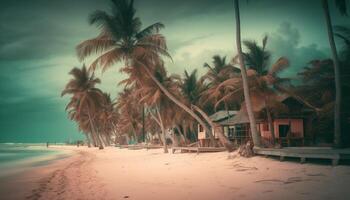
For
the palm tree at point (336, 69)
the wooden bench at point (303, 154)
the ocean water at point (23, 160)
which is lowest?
the ocean water at point (23, 160)

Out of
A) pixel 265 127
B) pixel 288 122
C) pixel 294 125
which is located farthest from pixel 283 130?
→ pixel 265 127

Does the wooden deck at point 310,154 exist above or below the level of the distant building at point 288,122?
below

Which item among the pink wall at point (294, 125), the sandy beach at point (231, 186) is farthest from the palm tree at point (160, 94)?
the sandy beach at point (231, 186)

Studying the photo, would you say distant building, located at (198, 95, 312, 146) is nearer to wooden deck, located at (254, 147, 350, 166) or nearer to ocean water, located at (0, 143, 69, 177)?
wooden deck, located at (254, 147, 350, 166)

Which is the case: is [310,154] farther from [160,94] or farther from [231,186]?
[160,94]

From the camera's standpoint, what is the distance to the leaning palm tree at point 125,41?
2139 cm

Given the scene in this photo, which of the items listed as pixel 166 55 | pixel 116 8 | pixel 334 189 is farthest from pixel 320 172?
pixel 116 8

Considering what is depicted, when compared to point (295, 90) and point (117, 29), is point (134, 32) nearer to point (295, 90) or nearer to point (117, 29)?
point (117, 29)

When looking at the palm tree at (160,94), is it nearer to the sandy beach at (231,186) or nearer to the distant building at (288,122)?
the distant building at (288,122)

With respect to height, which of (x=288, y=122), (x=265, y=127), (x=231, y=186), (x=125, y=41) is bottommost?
(x=231, y=186)

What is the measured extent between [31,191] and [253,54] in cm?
2041

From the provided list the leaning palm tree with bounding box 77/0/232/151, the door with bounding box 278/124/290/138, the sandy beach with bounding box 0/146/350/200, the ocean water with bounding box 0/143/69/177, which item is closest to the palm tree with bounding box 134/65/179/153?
the leaning palm tree with bounding box 77/0/232/151

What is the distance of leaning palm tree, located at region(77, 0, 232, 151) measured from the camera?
2139 cm

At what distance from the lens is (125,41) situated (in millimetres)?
21969
